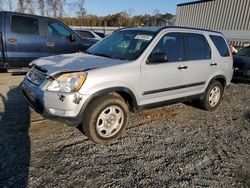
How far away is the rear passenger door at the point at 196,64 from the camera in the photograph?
468 centimetres

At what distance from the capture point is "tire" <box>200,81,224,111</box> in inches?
211

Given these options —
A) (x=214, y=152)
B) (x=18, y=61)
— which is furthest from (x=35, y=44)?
(x=214, y=152)

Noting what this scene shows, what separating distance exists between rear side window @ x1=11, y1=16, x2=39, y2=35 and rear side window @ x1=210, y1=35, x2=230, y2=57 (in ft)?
16.8

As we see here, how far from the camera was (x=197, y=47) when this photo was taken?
4926 millimetres

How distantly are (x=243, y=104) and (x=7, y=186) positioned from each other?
18.7 ft

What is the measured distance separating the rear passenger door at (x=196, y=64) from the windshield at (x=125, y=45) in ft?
2.96

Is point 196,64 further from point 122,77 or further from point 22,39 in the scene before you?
point 22,39

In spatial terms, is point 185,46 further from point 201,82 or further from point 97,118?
point 97,118

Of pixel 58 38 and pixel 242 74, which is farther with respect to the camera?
pixel 242 74

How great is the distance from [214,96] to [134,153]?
9.54ft

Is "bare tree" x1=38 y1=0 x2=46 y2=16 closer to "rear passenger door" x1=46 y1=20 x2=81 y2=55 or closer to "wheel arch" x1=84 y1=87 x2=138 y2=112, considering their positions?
"rear passenger door" x1=46 y1=20 x2=81 y2=55

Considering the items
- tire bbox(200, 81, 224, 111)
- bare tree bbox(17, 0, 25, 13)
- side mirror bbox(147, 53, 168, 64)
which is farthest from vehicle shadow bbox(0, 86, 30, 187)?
bare tree bbox(17, 0, 25, 13)

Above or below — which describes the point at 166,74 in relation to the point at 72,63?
below

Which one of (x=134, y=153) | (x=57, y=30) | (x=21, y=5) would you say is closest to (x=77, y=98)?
(x=134, y=153)
